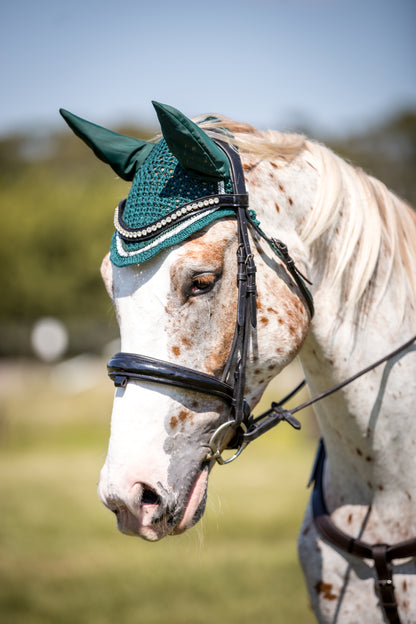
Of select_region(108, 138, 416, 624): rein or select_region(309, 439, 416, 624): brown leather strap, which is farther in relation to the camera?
select_region(309, 439, 416, 624): brown leather strap

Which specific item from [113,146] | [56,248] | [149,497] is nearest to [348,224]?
[113,146]

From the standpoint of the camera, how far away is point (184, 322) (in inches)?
75.6

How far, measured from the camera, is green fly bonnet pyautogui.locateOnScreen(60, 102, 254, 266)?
6.30ft

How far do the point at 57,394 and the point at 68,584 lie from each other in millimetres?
12564

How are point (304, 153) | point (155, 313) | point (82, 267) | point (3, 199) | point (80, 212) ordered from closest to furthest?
point (155, 313) < point (304, 153) < point (82, 267) < point (80, 212) < point (3, 199)

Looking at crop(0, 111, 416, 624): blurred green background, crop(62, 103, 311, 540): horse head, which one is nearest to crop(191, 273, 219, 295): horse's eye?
crop(62, 103, 311, 540): horse head

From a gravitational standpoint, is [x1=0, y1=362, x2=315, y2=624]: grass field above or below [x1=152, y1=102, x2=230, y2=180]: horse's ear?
below

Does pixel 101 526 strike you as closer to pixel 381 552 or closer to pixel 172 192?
pixel 381 552

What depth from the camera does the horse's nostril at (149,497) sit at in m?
1.85

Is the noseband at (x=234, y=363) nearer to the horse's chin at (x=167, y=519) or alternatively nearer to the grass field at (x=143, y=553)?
the horse's chin at (x=167, y=519)

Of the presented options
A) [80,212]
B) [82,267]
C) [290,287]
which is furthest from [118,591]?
[80,212]

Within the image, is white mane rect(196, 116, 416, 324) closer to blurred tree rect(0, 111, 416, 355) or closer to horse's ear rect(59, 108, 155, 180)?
horse's ear rect(59, 108, 155, 180)

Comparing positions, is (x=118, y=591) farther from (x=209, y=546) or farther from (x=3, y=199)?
(x=3, y=199)

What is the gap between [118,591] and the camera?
596 centimetres
